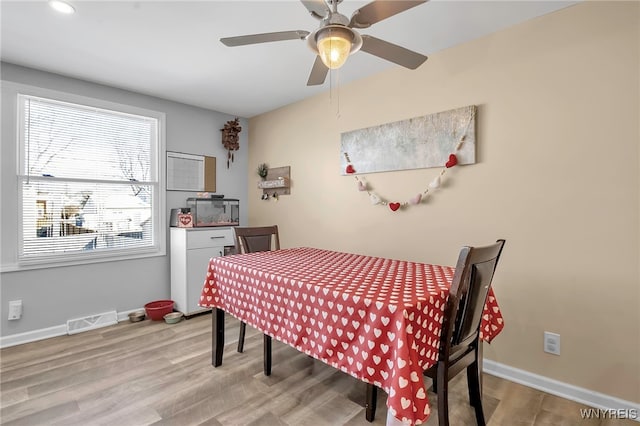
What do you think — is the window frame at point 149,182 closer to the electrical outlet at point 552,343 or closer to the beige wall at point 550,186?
the beige wall at point 550,186

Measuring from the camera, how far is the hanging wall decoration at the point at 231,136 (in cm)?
406

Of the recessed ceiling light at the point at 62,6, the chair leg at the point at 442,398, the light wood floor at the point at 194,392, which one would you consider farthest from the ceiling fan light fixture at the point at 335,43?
the light wood floor at the point at 194,392

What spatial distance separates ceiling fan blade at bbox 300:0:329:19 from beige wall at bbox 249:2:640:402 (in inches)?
53.8

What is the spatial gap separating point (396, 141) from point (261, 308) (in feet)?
5.80

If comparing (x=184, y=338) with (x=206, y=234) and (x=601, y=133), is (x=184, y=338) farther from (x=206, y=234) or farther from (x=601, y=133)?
(x=601, y=133)

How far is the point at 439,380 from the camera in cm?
133

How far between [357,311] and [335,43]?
3.89 feet

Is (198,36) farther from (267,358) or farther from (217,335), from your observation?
(267,358)

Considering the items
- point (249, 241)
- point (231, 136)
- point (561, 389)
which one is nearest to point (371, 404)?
point (561, 389)

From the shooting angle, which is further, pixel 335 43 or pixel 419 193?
pixel 419 193

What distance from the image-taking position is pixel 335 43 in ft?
4.89

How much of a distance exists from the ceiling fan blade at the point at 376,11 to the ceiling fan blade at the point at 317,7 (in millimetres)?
129

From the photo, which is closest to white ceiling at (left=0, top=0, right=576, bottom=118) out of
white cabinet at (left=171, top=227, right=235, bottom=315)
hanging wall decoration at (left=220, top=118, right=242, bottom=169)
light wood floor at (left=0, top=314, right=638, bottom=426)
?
hanging wall decoration at (left=220, top=118, right=242, bottom=169)

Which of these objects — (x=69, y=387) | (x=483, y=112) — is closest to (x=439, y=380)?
(x=483, y=112)
